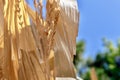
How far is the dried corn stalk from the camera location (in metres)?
0.78

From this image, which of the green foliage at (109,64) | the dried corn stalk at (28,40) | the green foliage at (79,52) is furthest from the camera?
the green foliage at (79,52)

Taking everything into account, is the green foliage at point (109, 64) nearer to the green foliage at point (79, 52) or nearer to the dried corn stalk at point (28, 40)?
the green foliage at point (79, 52)

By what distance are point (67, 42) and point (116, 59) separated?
897 centimetres

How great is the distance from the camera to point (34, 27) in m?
0.83

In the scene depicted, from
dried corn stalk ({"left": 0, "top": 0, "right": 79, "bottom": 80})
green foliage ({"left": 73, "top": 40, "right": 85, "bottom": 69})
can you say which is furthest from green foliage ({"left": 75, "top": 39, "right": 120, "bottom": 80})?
dried corn stalk ({"left": 0, "top": 0, "right": 79, "bottom": 80})

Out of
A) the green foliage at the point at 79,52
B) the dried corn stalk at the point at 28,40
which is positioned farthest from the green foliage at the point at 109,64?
the dried corn stalk at the point at 28,40

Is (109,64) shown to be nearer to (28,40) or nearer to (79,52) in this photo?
(79,52)

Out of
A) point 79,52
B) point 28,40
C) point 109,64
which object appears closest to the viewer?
point 28,40

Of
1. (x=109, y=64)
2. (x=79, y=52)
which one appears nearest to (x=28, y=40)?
(x=109, y=64)

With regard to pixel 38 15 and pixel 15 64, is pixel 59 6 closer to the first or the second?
pixel 38 15

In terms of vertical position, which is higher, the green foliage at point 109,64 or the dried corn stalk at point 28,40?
the dried corn stalk at point 28,40

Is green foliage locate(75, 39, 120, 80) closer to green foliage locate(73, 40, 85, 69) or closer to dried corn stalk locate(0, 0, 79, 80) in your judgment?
green foliage locate(73, 40, 85, 69)

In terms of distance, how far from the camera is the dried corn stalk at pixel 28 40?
30.6 inches

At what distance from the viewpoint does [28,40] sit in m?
0.81
